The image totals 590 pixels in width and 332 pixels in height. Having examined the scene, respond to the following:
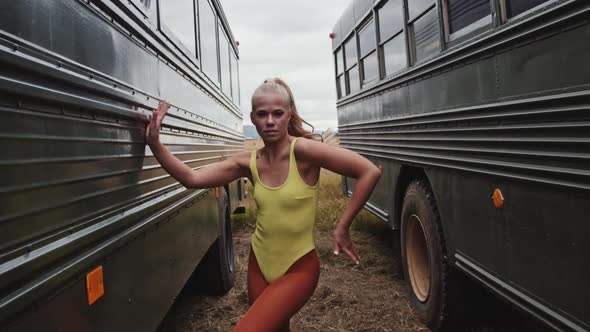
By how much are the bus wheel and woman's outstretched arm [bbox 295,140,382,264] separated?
5.01 feet

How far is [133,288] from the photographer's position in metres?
1.93

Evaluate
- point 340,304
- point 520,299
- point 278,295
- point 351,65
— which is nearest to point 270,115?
point 278,295

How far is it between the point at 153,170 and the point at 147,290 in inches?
21.4

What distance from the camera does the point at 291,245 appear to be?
2.16m

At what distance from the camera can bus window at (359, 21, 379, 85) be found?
536 centimetres

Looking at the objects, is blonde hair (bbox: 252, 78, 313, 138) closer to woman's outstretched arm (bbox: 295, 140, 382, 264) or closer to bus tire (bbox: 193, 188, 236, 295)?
woman's outstretched arm (bbox: 295, 140, 382, 264)

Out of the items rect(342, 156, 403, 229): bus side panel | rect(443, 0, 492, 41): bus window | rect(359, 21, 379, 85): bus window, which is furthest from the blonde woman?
rect(359, 21, 379, 85): bus window

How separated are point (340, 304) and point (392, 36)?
8.00 ft

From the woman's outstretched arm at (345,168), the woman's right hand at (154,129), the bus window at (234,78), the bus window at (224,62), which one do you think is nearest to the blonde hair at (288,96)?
the woman's outstretched arm at (345,168)

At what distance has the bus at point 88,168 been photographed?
3.83 ft

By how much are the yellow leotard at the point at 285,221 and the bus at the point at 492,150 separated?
3.15 feet

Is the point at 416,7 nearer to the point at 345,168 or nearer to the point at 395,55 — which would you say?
the point at 395,55

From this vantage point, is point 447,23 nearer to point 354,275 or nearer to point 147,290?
point 147,290

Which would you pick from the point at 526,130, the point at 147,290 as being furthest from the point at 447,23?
the point at 147,290
